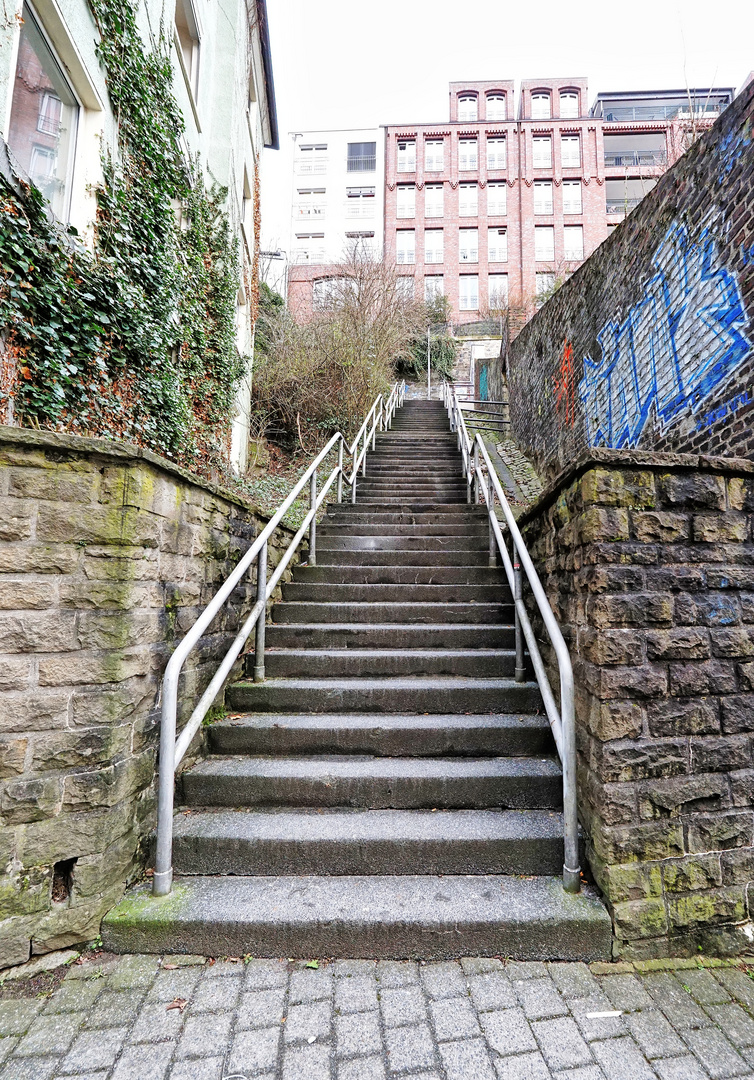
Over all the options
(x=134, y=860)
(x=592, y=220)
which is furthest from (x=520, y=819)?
(x=592, y=220)

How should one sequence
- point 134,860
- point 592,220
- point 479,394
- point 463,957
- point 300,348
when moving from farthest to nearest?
point 592,220
point 479,394
point 300,348
point 134,860
point 463,957

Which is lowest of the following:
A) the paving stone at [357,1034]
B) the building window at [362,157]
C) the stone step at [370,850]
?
the paving stone at [357,1034]

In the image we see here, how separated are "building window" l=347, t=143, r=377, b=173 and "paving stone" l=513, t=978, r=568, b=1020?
3685 cm

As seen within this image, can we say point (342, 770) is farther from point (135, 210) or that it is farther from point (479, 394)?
point (479, 394)

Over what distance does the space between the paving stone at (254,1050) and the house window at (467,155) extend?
3477 cm

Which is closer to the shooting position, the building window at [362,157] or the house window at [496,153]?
the house window at [496,153]

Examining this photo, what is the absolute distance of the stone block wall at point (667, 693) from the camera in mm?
2029

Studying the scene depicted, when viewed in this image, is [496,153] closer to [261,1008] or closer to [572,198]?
[572,198]

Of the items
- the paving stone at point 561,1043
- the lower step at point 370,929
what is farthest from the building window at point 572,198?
the paving stone at point 561,1043

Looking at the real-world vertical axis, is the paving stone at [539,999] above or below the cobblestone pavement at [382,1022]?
above

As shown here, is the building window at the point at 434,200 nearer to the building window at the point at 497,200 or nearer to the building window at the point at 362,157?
the building window at the point at 497,200

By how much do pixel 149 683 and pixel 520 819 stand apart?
176 centimetres

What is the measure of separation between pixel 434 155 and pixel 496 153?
133 inches

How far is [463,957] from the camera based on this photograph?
1915 millimetres
